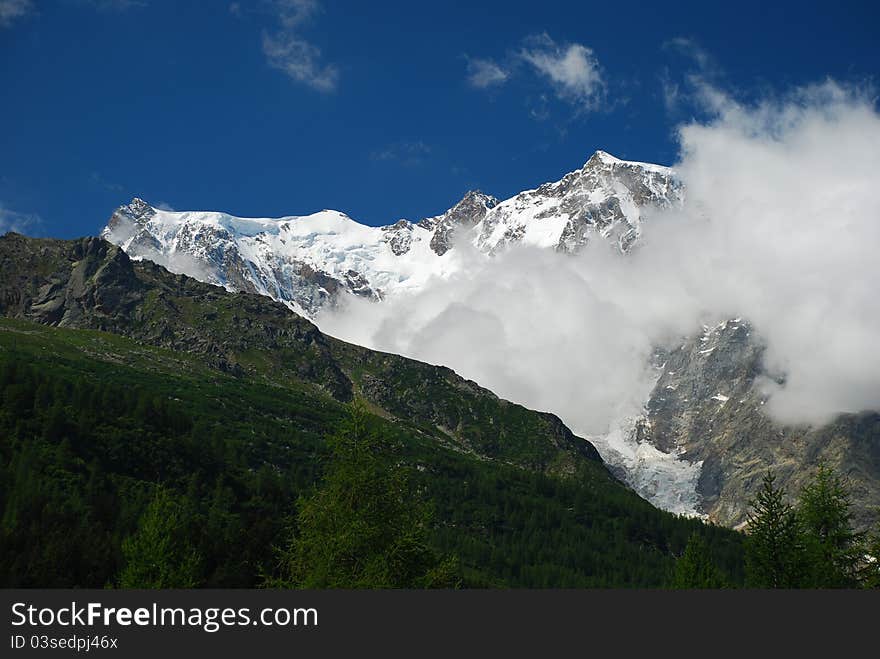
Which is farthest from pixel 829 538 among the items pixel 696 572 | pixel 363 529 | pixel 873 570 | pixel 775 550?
pixel 363 529

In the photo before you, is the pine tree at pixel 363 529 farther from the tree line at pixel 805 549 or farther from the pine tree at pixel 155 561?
the tree line at pixel 805 549

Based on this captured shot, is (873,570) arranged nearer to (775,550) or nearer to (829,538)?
(829,538)

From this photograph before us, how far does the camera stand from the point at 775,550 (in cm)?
7000

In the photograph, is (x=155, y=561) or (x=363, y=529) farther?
(x=155, y=561)

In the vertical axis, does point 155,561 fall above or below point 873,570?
below

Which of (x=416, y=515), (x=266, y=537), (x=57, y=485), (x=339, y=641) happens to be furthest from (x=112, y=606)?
(x=57, y=485)

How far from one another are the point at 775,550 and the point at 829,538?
640 cm

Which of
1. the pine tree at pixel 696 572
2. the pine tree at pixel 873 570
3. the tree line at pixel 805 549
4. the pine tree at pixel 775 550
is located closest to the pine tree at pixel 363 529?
the pine tree at pixel 775 550

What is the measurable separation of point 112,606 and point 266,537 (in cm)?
5338

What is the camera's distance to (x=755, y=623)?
1387 inches

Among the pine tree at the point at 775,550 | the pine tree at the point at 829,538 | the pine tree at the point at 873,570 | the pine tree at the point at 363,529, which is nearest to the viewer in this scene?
the pine tree at the point at 363,529

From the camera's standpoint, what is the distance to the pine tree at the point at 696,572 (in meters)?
75.1

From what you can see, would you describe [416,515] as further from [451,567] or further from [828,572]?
[828,572]

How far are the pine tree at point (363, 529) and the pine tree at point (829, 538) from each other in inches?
1337
